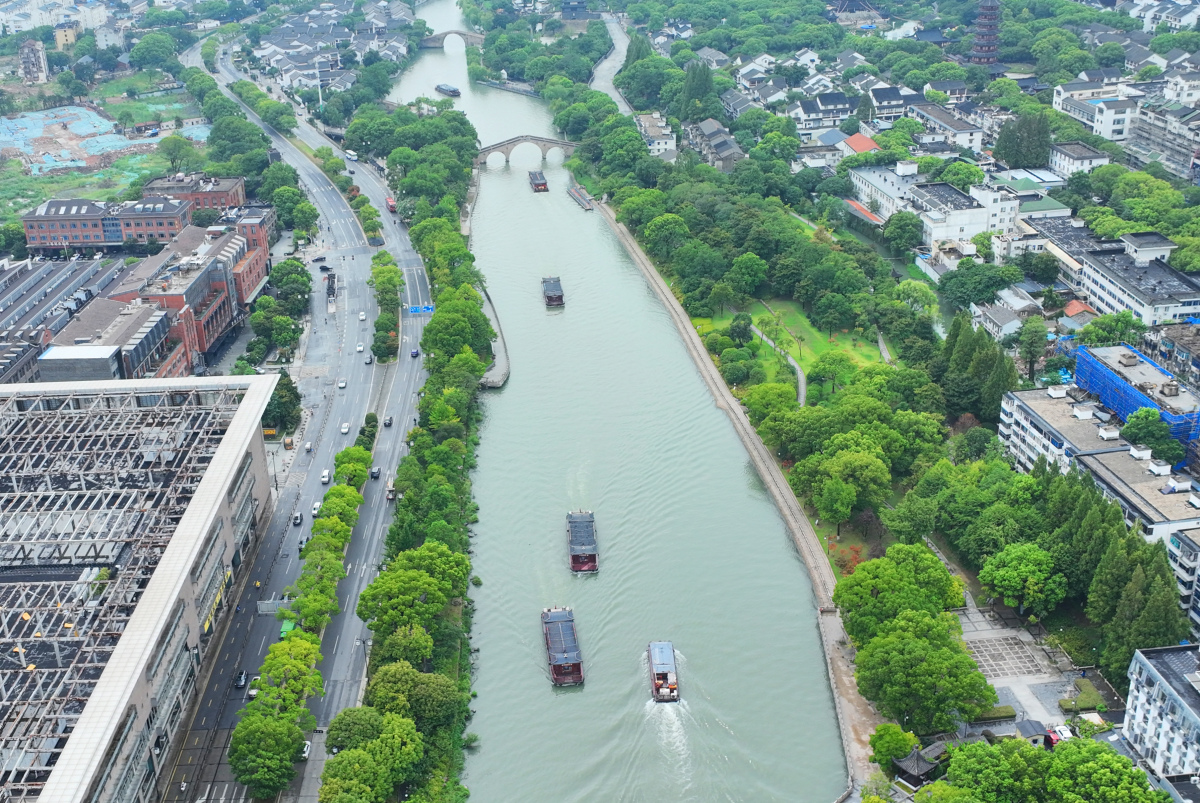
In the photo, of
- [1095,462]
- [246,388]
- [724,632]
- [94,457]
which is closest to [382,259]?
[246,388]

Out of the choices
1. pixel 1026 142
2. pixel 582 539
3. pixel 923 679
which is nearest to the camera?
pixel 923 679

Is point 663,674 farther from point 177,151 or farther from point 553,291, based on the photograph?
point 177,151

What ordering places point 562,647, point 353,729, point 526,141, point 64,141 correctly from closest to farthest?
A: point 353,729 → point 562,647 → point 526,141 → point 64,141

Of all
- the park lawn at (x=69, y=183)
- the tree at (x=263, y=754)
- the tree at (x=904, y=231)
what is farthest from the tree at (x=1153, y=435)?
the park lawn at (x=69, y=183)

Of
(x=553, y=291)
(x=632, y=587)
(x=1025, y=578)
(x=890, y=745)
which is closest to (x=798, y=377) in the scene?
(x=553, y=291)

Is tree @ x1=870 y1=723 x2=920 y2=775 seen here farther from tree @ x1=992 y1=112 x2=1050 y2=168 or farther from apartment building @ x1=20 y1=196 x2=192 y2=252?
tree @ x1=992 y1=112 x2=1050 y2=168

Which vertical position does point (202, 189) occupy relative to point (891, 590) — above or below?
below

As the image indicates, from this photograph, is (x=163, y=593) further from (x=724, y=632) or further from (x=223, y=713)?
(x=724, y=632)
